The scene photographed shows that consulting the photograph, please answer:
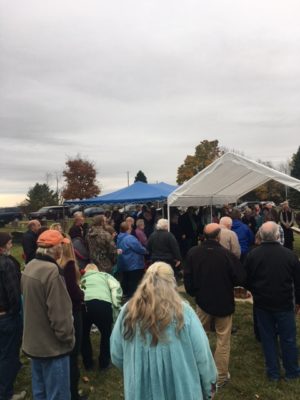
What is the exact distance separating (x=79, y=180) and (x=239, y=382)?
38858mm

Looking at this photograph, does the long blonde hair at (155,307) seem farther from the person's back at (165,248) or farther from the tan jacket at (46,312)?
the person's back at (165,248)

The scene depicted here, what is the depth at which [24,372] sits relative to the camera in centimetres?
485

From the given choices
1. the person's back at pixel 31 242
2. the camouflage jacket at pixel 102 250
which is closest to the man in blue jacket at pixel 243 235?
the camouflage jacket at pixel 102 250

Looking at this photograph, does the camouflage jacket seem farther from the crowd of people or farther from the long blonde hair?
the long blonde hair

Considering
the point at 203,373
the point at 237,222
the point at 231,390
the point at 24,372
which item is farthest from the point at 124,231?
the point at 203,373

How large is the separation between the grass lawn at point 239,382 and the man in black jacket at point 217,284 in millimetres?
216

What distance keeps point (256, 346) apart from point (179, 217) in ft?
18.7

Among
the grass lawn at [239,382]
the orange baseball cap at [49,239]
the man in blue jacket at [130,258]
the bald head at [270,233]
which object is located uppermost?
the orange baseball cap at [49,239]

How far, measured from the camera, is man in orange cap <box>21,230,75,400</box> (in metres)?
2.94

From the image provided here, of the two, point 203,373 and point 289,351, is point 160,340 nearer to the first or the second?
point 203,373

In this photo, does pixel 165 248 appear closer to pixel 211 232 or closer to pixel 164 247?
pixel 164 247

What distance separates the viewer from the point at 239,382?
14.1ft

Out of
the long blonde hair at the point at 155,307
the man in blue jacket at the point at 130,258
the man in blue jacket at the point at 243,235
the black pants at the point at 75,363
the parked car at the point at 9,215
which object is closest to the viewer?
the long blonde hair at the point at 155,307

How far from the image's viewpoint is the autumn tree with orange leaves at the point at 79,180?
41375 millimetres
